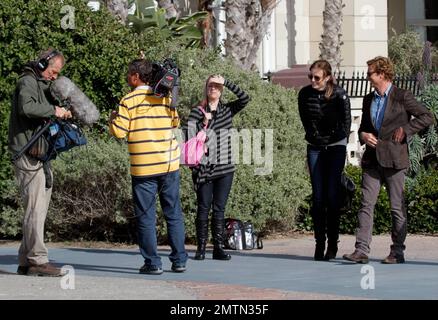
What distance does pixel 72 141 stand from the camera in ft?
33.8

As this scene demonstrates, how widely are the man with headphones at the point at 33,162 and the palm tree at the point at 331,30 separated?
10657mm

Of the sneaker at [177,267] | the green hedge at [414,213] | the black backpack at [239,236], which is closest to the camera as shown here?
the sneaker at [177,267]

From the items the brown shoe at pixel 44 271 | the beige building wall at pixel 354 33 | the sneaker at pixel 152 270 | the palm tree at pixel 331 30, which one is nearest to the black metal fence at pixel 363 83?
the palm tree at pixel 331 30

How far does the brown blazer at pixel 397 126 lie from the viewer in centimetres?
1108

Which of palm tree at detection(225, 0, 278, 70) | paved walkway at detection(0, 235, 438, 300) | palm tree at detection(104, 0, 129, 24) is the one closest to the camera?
paved walkway at detection(0, 235, 438, 300)

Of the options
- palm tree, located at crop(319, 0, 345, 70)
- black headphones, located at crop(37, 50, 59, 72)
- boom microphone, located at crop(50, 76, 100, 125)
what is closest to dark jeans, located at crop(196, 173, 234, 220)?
boom microphone, located at crop(50, 76, 100, 125)

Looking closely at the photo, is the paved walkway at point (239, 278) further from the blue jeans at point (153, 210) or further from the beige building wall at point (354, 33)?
the beige building wall at point (354, 33)

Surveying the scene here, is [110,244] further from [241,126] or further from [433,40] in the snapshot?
[433,40]

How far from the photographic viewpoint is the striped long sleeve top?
11461mm

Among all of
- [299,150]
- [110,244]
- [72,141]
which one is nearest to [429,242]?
[299,150]

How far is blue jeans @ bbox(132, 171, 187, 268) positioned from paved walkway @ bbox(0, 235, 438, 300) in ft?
0.83

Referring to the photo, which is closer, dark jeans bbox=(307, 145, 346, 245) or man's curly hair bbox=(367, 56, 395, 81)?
man's curly hair bbox=(367, 56, 395, 81)

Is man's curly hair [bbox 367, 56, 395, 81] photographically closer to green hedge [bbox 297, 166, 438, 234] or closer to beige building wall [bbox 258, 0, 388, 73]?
green hedge [bbox 297, 166, 438, 234]

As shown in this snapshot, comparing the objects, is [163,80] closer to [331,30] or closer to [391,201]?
[391,201]
